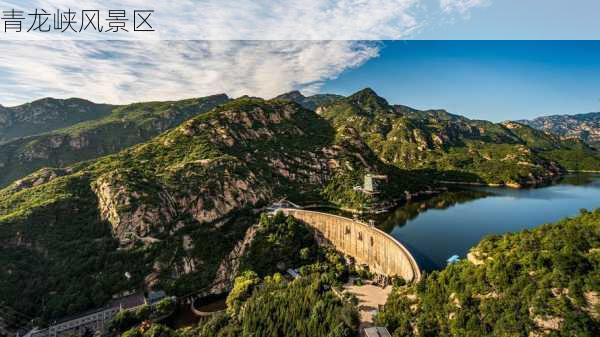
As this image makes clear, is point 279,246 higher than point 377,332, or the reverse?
point 279,246

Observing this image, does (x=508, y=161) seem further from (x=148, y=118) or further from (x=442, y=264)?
(x=148, y=118)

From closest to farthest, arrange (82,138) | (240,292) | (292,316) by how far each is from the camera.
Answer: (292,316)
(240,292)
(82,138)

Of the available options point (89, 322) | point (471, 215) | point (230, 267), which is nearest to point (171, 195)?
point (230, 267)

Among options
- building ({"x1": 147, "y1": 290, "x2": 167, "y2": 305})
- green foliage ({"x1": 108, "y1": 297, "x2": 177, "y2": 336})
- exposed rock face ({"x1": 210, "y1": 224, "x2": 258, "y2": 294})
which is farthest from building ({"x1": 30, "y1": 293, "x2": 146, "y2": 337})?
exposed rock face ({"x1": 210, "y1": 224, "x2": 258, "y2": 294})

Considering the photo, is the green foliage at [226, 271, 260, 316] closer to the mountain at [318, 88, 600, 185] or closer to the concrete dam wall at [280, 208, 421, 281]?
the concrete dam wall at [280, 208, 421, 281]

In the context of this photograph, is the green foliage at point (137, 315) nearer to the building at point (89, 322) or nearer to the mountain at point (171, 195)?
the building at point (89, 322)

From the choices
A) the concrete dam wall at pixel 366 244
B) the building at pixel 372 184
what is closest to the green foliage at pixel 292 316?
the concrete dam wall at pixel 366 244

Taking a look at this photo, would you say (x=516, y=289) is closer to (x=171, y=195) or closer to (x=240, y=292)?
(x=240, y=292)
